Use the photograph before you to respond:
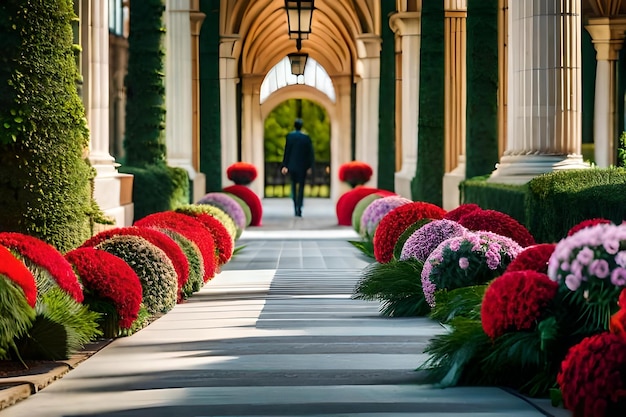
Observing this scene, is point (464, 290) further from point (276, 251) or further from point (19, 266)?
point (276, 251)

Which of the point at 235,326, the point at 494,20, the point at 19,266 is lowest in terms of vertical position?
the point at 235,326

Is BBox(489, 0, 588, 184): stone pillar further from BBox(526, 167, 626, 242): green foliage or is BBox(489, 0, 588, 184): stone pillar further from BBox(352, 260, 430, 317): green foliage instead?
BBox(352, 260, 430, 317): green foliage

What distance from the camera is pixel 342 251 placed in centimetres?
1806

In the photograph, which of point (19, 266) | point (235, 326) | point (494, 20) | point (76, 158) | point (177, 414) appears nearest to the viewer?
point (177, 414)

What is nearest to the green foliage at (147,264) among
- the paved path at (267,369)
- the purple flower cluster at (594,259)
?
the paved path at (267,369)

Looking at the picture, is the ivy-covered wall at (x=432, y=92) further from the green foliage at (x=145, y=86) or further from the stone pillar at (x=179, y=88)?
the stone pillar at (x=179, y=88)

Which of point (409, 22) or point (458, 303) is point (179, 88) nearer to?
point (409, 22)

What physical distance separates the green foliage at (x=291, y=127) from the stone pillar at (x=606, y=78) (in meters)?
36.1

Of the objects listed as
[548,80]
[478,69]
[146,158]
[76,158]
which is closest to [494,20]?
[478,69]

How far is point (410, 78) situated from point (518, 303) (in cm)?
2012

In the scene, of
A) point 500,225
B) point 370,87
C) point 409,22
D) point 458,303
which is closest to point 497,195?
point 500,225

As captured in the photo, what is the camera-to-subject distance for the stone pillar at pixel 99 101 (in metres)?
14.5

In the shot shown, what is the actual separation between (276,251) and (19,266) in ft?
36.5

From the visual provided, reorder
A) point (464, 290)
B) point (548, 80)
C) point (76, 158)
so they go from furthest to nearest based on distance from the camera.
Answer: point (548, 80)
point (76, 158)
point (464, 290)
